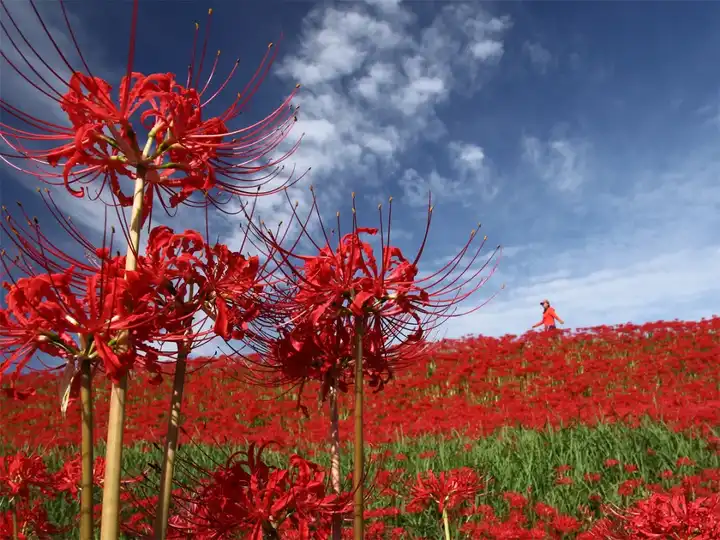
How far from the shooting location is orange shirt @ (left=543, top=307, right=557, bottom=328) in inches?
705

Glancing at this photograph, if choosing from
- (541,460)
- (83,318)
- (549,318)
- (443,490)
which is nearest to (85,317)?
(83,318)

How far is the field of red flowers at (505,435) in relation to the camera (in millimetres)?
3469

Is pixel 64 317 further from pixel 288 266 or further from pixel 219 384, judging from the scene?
pixel 219 384

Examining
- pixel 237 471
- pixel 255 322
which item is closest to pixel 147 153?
pixel 255 322

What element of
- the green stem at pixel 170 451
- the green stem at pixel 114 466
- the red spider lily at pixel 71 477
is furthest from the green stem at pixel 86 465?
the red spider lily at pixel 71 477

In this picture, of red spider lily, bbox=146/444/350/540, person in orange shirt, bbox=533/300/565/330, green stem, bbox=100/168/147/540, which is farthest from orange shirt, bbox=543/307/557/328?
green stem, bbox=100/168/147/540

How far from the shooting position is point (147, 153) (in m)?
1.90

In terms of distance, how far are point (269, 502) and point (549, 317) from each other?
57.4 ft

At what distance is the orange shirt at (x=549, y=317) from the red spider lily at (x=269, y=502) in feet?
55.0

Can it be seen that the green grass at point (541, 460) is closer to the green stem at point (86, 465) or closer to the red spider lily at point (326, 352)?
the red spider lily at point (326, 352)

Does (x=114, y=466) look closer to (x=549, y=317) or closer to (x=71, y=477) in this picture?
(x=71, y=477)

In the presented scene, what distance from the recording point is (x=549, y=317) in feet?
59.6

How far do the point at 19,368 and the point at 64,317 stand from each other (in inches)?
13.7

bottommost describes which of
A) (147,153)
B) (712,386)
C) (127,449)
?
(127,449)
